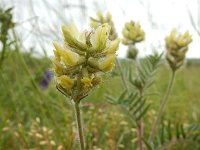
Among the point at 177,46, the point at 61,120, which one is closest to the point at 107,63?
the point at 177,46

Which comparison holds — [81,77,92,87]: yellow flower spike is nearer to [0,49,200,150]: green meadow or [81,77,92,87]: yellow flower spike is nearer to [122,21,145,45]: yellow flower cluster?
[0,49,200,150]: green meadow

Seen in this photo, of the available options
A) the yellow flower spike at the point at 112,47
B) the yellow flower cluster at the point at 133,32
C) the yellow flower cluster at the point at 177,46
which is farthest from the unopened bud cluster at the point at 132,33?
the yellow flower spike at the point at 112,47

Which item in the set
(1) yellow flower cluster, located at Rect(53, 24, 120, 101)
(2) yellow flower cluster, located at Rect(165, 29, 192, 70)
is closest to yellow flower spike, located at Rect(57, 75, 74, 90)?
(1) yellow flower cluster, located at Rect(53, 24, 120, 101)

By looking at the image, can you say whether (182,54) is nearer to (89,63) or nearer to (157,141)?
(157,141)

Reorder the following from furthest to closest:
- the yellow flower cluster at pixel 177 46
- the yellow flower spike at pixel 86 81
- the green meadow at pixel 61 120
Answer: the green meadow at pixel 61 120
the yellow flower cluster at pixel 177 46
the yellow flower spike at pixel 86 81

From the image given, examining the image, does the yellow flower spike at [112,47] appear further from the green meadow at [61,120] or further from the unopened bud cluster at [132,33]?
the unopened bud cluster at [132,33]

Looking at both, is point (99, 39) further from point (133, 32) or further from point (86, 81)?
point (133, 32)

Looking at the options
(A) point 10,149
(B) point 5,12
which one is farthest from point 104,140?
(B) point 5,12
